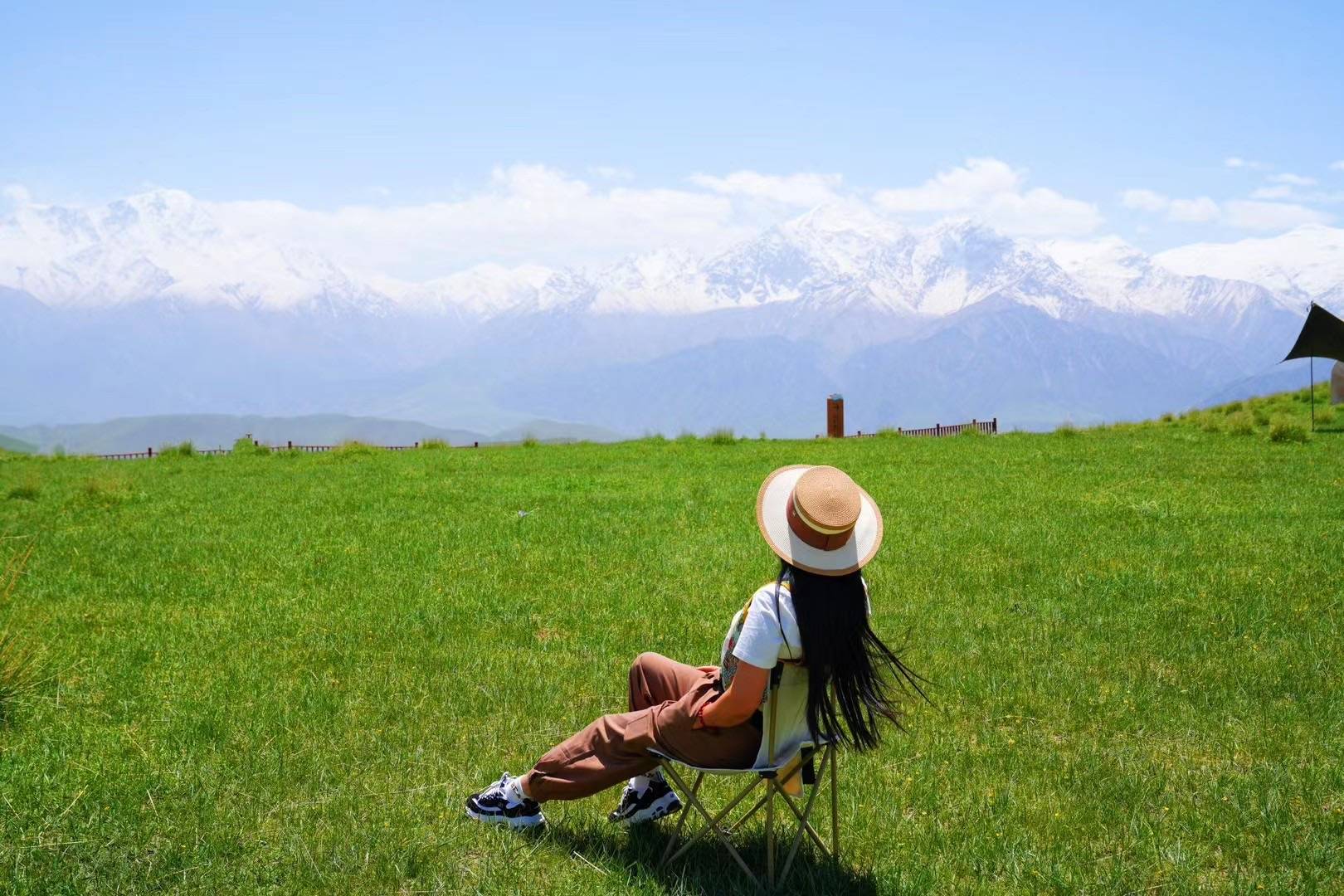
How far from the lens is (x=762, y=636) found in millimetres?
4723

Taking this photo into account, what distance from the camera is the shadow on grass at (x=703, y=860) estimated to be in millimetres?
5047

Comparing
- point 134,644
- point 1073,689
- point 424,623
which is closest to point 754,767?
point 1073,689

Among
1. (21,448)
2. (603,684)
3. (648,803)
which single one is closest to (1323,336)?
(603,684)

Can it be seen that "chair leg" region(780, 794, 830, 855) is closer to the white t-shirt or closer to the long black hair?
the long black hair

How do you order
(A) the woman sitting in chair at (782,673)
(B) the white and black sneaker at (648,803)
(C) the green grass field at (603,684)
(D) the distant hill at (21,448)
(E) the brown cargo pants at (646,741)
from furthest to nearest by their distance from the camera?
(D) the distant hill at (21,448) → (B) the white and black sneaker at (648,803) → (C) the green grass field at (603,684) → (E) the brown cargo pants at (646,741) → (A) the woman sitting in chair at (782,673)

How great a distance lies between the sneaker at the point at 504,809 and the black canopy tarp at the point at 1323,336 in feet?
100

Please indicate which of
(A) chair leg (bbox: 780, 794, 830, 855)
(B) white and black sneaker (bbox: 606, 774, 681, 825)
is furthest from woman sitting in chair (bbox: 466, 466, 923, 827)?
(B) white and black sneaker (bbox: 606, 774, 681, 825)

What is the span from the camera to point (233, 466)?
88.1 feet

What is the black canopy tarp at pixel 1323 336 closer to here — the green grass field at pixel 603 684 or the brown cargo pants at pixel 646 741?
the green grass field at pixel 603 684

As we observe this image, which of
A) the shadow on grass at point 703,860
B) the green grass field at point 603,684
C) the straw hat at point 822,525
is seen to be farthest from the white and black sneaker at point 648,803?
the straw hat at point 822,525

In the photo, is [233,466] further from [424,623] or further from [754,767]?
[754,767]

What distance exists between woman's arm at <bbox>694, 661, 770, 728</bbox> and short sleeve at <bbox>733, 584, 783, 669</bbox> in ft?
0.13

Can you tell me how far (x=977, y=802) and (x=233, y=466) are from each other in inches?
956

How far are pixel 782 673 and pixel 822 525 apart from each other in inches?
30.7
